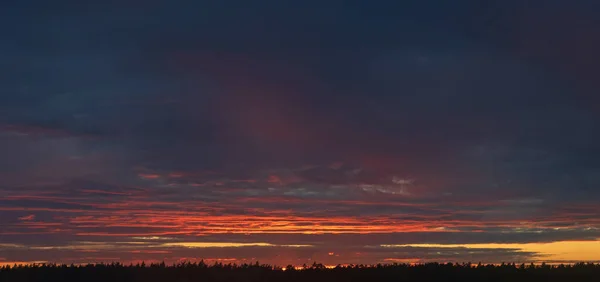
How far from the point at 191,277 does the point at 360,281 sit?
12639mm

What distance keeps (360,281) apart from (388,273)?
288 centimetres

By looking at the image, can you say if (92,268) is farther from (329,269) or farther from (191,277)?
(329,269)

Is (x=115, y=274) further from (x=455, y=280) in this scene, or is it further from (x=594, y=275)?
(x=594, y=275)

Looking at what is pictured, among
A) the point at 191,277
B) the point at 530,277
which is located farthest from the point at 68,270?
the point at 530,277

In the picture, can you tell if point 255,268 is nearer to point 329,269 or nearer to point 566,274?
point 329,269

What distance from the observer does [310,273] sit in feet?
235

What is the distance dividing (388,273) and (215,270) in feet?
43.6

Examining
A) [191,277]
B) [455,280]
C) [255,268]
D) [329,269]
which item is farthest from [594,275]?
[191,277]

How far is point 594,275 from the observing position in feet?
232

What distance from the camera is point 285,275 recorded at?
7088 centimetres

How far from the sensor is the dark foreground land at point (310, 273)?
70.2m

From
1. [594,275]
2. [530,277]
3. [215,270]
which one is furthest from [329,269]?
[594,275]

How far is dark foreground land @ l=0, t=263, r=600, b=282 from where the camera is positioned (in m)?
70.2

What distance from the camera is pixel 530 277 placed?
70.1 m
